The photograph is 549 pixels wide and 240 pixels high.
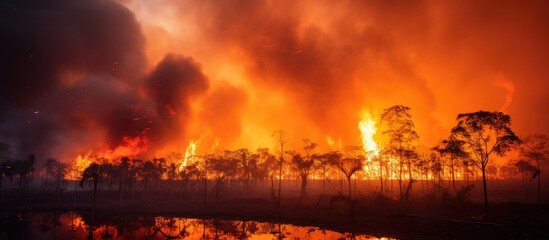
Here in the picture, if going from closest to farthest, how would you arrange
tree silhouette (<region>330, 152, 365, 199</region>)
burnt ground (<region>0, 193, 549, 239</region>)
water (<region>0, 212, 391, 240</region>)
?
1. burnt ground (<region>0, 193, 549, 239</region>)
2. water (<region>0, 212, 391, 240</region>)
3. tree silhouette (<region>330, 152, 365, 199</region>)

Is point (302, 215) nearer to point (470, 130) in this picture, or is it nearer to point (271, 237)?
point (271, 237)

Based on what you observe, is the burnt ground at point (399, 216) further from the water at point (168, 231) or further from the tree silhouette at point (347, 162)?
the tree silhouette at point (347, 162)

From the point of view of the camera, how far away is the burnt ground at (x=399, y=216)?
128 ft

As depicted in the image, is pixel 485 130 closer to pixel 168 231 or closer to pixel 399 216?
pixel 399 216

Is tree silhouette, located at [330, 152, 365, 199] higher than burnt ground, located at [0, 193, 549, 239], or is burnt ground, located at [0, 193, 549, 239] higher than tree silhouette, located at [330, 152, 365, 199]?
tree silhouette, located at [330, 152, 365, 199]

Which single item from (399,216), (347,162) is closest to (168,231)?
(399,216)

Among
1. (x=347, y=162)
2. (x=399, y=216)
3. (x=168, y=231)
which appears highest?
(x=347, y=162)

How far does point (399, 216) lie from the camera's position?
50.2 m

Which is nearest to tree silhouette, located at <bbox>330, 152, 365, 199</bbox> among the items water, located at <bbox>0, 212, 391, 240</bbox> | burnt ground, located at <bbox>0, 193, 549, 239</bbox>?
burnt ground, located at <bbox>0, 193, 549, 239</bbox>

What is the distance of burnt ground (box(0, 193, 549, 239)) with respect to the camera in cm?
3888

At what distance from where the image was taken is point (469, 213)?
49250 mm

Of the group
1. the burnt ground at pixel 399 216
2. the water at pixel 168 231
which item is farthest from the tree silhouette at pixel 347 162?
the water at pixel 168 231

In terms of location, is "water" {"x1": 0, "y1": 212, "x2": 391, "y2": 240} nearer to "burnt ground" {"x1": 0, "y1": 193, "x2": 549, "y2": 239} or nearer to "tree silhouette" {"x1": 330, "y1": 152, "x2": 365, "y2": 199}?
"burnt ground" {"x1": 0, "y1": 193, "x2": 549, "y2": 239}

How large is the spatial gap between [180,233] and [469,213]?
146 feet
